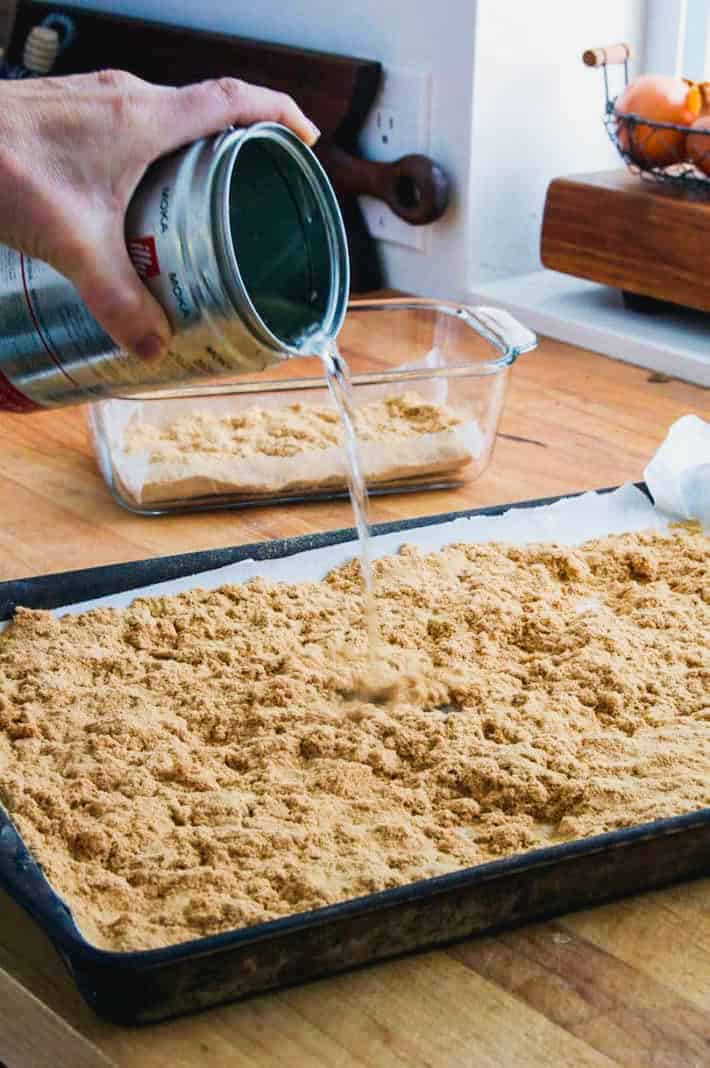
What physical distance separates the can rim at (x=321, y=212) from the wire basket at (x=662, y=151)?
2.75 ft

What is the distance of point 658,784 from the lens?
2.50ft

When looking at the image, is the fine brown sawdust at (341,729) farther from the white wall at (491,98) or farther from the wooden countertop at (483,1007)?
the white wall at (491,98)

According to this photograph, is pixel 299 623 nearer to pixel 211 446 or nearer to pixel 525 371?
pixel 211 446

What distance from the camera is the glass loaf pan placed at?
115 centimetres

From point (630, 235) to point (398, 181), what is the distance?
11.6 inches

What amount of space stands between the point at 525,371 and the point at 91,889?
905 mm

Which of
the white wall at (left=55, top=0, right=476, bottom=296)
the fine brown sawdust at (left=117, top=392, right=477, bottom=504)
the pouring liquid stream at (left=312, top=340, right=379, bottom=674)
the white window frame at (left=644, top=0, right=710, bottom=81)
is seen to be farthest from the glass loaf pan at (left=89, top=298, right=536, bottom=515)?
the white window frame at (left=644, top=0, right=710, bottom=81)

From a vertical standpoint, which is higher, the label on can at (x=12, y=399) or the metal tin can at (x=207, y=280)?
the metal tin can at (x=207, y=280)

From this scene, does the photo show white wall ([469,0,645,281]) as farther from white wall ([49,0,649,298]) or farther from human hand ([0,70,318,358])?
human hand ([0,70,318,358])

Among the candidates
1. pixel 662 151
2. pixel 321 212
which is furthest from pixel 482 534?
pixel 662 151

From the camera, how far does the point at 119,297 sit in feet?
2.09

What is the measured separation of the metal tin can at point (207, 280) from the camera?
2.07ft

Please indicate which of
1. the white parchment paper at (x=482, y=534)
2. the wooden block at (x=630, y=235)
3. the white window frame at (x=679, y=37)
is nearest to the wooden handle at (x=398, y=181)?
the wooden block at (x=630, y=235)

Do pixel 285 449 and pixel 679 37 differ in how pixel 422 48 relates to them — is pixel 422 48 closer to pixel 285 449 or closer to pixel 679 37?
pixel 679 37
